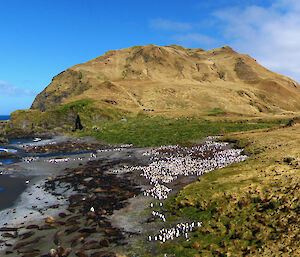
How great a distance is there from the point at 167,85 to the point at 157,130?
8252 centimetres

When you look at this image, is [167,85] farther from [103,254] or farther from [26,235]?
[103,254]

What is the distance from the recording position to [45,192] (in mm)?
22562

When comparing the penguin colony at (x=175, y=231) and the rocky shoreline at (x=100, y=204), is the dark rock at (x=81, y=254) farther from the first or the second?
the penguin colony at (x=175, y=231)

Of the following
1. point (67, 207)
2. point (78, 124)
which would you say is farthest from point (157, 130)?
point (67, 207)

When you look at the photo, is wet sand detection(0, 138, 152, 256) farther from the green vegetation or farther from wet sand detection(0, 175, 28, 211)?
the green vegetation

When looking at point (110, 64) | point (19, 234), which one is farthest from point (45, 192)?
point (110, 64)

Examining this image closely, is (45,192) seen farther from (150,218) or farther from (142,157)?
(142,157)

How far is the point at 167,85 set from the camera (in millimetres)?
140750

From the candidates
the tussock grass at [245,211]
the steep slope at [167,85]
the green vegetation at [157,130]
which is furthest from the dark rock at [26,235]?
the steep slope at [167,85]

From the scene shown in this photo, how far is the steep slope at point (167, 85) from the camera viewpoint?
393 feet

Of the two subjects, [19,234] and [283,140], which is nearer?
[19,234]

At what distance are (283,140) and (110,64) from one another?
158 metres

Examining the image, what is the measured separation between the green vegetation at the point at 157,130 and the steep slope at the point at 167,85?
15298 mm

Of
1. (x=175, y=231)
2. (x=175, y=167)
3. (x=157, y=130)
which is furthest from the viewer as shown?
(x=157, y=130)
